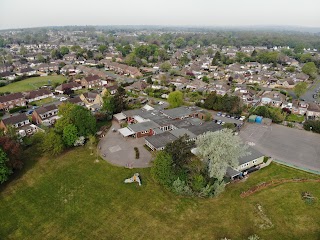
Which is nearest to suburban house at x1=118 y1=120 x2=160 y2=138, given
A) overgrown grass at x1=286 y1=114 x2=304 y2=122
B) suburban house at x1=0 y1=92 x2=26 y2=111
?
overgrown grass at x1=286 y1=114 x2=304 y2=122

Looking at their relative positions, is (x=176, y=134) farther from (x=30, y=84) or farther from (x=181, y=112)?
(x=30, y=84)

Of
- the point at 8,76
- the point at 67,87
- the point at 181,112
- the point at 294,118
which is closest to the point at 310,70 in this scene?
the point at 294,118

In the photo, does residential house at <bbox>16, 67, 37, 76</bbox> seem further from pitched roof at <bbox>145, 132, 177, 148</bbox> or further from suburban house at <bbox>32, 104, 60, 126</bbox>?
pitched roof at <bbox>145, 132, 177, 148</bbox>

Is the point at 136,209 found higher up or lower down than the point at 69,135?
lower down

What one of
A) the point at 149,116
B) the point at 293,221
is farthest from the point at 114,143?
the point at 293,221

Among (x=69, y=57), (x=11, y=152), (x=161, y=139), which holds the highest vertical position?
(x=11, y=152)

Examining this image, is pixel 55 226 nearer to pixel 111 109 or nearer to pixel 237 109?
pixel 111 109
